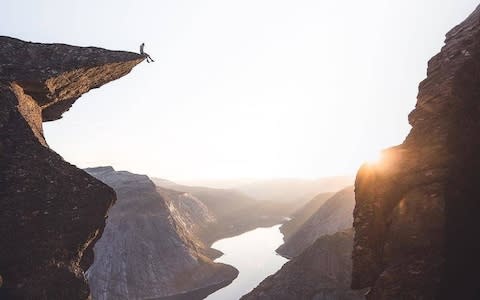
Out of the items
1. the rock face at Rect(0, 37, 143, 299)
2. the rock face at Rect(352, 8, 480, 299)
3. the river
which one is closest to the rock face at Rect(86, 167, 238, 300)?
the river

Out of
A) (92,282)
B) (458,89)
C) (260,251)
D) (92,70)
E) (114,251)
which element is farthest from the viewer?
(260,251)

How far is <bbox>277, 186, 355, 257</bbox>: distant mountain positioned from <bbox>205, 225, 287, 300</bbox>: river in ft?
14.3

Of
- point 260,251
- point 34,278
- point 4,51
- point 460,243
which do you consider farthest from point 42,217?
point 260,251

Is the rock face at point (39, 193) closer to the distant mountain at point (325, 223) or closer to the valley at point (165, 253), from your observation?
the valley at point (165, 253)

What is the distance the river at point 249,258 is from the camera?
7738 cm

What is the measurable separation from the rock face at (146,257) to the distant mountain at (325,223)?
64.3 feet

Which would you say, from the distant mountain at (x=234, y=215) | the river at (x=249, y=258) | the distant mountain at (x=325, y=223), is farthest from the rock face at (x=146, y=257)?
the distant mountain at (x=234, y=215)

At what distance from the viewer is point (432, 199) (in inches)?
451

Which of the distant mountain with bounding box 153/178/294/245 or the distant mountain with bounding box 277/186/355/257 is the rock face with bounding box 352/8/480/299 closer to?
the distant mountain with bounding box 277/186/355/257

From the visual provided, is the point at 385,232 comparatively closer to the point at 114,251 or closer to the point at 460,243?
the point at 460,243

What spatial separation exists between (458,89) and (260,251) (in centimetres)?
10143

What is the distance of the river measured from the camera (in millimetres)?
77375

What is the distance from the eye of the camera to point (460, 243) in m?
11.2

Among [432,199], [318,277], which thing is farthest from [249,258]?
[432,199]
